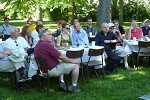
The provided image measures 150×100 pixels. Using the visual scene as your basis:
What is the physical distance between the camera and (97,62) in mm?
8078

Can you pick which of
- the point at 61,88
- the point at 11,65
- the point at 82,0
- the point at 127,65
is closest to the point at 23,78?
the point at 11,65

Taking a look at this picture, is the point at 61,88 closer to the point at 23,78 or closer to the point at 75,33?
the point at 23,78

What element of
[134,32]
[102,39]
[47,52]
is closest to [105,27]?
[102,39]

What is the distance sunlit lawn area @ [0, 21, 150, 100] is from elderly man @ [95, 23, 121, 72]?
0.28 meters

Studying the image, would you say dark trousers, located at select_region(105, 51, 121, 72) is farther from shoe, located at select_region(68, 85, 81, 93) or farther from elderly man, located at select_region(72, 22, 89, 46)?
shoe, located at select_region(68, 85, 81, 93)

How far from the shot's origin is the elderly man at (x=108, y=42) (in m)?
8.70

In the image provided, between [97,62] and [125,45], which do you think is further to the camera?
[125,45]

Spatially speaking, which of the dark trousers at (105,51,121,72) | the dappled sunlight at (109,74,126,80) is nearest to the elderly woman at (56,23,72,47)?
the dark trousers at (105,51,121,72)

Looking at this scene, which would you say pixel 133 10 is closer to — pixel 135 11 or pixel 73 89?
pixel 135 11

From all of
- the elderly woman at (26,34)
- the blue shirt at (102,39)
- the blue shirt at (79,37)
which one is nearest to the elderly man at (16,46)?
the elderly woman at (26,34)

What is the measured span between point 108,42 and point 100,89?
1.93 metres

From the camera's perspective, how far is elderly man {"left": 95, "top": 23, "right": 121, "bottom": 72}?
8.70 metres

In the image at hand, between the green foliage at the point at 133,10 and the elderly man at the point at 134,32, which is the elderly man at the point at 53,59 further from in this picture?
the green foliage at the point at 133,10

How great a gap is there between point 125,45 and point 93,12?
26.0 meters
